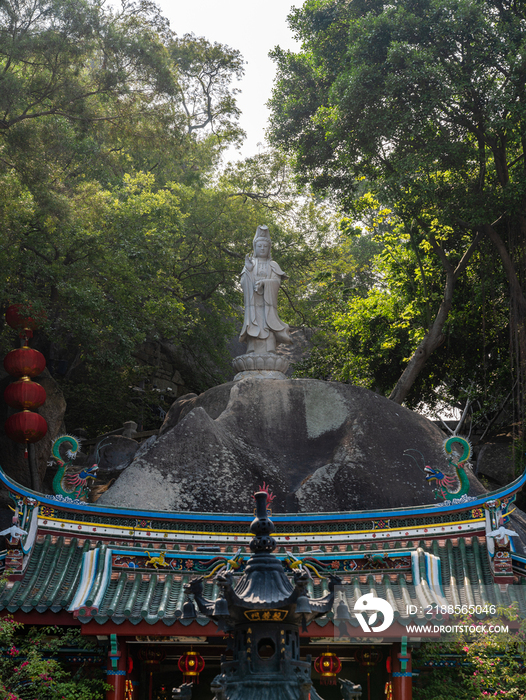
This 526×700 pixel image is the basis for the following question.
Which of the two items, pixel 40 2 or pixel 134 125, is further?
pixel 134 125

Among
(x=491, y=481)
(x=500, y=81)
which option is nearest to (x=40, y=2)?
(x=500, y=81)

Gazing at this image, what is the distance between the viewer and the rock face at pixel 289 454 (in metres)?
9.59

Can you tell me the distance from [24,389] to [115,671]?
7.95 meters

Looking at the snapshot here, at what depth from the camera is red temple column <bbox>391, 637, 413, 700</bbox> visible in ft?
23.4

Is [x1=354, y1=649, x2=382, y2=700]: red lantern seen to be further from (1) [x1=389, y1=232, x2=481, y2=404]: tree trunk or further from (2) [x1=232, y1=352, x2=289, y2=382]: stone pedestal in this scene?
(1) [x1=389, y1=232, x2=481, y2=404]: tree trunk

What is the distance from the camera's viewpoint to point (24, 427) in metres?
13.7

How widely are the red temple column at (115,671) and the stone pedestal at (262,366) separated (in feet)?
18.6

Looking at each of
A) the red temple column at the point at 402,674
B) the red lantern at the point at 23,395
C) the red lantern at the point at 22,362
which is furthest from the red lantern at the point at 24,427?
the red temple column at the point at 402,674

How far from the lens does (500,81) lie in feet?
45.1

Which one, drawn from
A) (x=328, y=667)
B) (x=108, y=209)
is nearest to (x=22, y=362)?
(x=108, y=209)

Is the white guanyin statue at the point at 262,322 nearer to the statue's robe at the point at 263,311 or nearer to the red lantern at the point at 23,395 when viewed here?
the statue's robe at the point at 263,311

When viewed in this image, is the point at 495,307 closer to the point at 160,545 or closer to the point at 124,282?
the point at 124,282

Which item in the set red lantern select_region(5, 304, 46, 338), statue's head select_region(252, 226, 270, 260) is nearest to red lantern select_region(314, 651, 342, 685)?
statue's head select_region(252, 226, 270, 260)

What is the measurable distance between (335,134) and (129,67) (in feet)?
14.7
